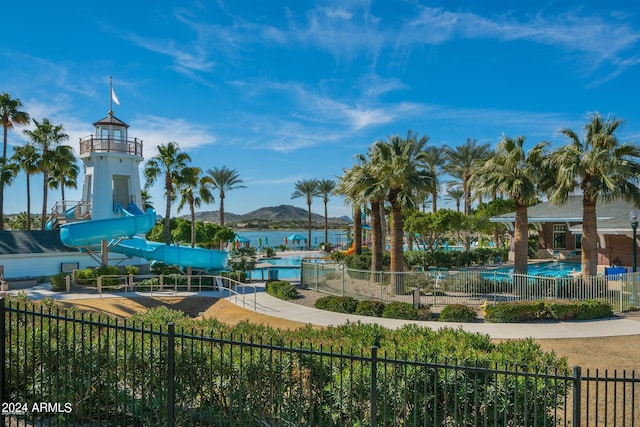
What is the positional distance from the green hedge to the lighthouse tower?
2732cm

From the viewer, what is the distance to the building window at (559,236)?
1724 inches

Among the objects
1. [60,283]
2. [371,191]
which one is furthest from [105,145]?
[371,191]

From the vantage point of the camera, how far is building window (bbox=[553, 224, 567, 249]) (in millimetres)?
43781

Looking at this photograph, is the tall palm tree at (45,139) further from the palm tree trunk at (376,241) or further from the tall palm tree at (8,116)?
the palm tree trunk at (376,241)

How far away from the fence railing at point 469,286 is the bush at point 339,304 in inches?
90.5

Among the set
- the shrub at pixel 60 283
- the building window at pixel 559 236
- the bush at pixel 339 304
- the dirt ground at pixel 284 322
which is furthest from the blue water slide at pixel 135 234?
the building window at pixel 559 236

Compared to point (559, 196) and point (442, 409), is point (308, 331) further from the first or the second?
point (559, 196)

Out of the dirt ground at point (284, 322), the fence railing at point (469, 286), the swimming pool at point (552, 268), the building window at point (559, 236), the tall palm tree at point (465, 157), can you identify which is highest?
the tall palm tree at point (465, 157)

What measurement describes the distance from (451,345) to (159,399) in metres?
4.62

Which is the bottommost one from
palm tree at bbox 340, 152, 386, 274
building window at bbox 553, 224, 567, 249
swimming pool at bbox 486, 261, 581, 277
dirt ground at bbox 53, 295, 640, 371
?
dirt ground at bbox 53, 295, 640, 371

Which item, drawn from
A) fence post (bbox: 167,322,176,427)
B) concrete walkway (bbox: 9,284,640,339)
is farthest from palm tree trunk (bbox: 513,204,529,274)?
fence post (bbox: 167,322,176,427)

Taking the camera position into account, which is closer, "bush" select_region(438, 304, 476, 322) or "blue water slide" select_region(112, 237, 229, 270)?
"bush" select_region(438, 304, 476, 322)

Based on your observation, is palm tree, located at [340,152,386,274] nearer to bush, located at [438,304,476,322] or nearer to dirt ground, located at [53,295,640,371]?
bush, located at [438,304,476,322]

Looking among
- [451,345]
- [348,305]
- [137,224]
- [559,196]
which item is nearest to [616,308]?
[559,196]
